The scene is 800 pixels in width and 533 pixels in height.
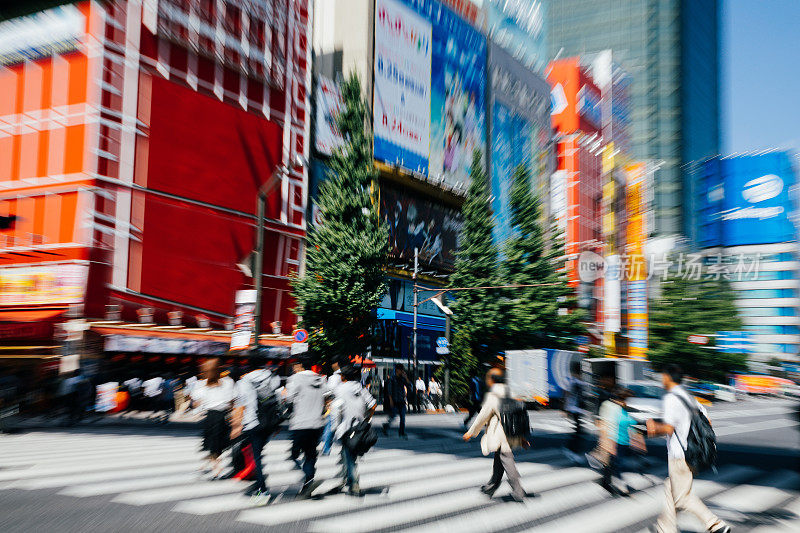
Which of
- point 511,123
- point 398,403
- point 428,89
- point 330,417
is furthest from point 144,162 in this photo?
point 511,123

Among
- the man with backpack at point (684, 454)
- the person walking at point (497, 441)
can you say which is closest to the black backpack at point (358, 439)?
the person walking at point (497, 441)

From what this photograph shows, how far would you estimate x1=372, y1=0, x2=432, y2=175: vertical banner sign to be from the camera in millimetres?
35844

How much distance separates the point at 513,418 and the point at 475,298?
75.6ft

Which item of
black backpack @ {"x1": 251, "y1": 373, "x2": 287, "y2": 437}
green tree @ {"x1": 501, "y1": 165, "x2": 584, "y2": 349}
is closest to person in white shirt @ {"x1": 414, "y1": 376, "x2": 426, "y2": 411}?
green tree @ {"x1": 501, "y1": 165, "x2": 584, "y2": 349}

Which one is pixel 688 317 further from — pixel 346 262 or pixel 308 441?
pixel 308 441

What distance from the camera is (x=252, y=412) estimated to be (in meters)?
8.46

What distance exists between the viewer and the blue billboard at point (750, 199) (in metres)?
64.1

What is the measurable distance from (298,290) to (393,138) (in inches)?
526

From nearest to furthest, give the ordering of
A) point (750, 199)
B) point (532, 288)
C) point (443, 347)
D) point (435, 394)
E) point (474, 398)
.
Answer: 1. point (474, 398)
2. point (443, 347)
3. point (435, 394)
4. point (532, 288)
5. point (750, 199)

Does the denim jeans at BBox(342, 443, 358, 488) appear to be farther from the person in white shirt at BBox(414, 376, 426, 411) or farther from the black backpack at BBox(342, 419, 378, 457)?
the person in white shirt at BBox(414, 376, 426, 411)

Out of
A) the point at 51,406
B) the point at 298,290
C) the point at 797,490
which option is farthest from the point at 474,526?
the point at 298,290

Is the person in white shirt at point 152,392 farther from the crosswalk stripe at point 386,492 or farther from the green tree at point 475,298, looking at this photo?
the crosswalk stripe at point 386,492

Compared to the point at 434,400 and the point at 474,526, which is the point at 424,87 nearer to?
the point at 434,400

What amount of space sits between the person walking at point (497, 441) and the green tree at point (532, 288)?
22.6 meters
